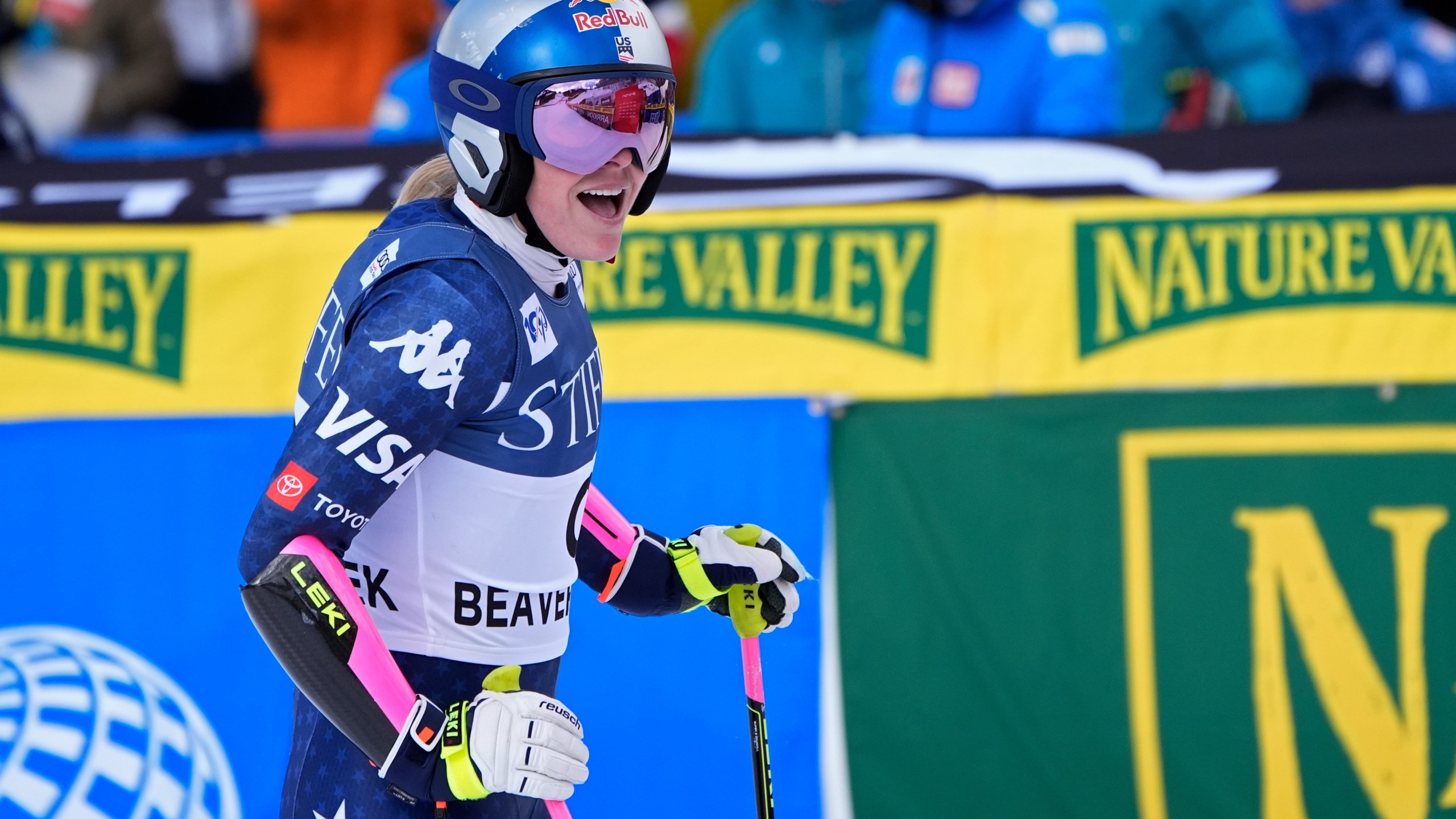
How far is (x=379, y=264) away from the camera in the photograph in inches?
109

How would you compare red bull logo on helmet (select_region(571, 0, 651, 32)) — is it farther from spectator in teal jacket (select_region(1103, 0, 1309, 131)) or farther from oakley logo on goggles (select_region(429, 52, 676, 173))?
spectator in teal jacket (select_region(1103, 0, 1309, 131))

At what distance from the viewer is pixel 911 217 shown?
16.8 feet

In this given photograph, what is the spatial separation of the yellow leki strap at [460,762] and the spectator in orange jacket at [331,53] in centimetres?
542

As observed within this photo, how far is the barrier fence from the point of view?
195 inches

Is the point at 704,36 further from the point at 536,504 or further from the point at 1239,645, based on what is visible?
the point at 536,504

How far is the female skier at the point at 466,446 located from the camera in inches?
103

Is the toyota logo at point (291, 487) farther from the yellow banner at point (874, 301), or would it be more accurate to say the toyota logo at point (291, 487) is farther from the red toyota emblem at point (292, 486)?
the yellow banner at point (874, 301)

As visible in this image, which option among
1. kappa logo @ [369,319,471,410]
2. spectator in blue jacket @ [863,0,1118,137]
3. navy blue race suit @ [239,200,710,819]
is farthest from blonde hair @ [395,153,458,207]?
spectator in blue jacket @ [863,0,1118,137]

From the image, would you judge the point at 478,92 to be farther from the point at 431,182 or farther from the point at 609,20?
the point at 431,182

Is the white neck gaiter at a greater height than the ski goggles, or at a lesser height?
lesser

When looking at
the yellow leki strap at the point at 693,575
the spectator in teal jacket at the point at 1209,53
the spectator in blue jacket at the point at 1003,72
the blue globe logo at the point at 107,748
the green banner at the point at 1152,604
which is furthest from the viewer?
the spectator in teal jacket at the point at 1209,53

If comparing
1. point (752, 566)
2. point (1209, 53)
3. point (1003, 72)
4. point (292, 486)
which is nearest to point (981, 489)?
point (1003, 72)

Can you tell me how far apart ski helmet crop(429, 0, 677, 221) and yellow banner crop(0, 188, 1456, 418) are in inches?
90.3

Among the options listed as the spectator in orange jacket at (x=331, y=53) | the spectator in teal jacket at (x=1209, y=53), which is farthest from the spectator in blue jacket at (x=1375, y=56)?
the spectator in orange jacket at (x=331, y=53)
